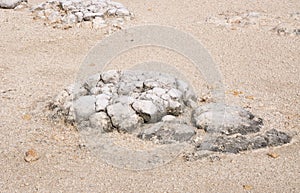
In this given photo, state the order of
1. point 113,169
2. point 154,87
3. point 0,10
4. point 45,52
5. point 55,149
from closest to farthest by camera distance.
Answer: point 113,169 → point 55,149 → point 154,87 → point 45,52 → point 0,10

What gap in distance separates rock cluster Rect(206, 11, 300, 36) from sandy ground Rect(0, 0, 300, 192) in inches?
7.6

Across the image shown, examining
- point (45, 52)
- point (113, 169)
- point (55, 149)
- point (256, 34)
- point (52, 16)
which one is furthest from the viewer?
point (52, 16)

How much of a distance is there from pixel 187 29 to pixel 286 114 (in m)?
3.07

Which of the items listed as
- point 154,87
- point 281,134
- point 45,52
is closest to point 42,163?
point 154,87

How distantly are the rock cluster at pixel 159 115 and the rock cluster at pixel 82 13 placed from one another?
3031 mm

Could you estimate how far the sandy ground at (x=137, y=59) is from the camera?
3430 millimetres

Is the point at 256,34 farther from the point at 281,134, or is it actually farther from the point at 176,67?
the point at 281,134

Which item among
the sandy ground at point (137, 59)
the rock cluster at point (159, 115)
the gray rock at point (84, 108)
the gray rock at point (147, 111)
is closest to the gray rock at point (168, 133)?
the rock cluster at point (159, 115)

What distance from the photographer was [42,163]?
3.65 m

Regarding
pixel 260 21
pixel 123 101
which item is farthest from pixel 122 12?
pixel 123 101

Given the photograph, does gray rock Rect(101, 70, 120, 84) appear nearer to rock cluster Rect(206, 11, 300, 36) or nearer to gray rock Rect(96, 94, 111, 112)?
gray rock Rect(96, 94, 111, 112)

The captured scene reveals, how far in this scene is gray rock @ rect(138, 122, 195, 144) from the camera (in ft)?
12.8

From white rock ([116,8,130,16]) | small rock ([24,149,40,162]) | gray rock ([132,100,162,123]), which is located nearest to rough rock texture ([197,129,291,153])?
gray rock ([132,100,162,123])

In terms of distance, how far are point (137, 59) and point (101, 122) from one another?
2.06 metres
